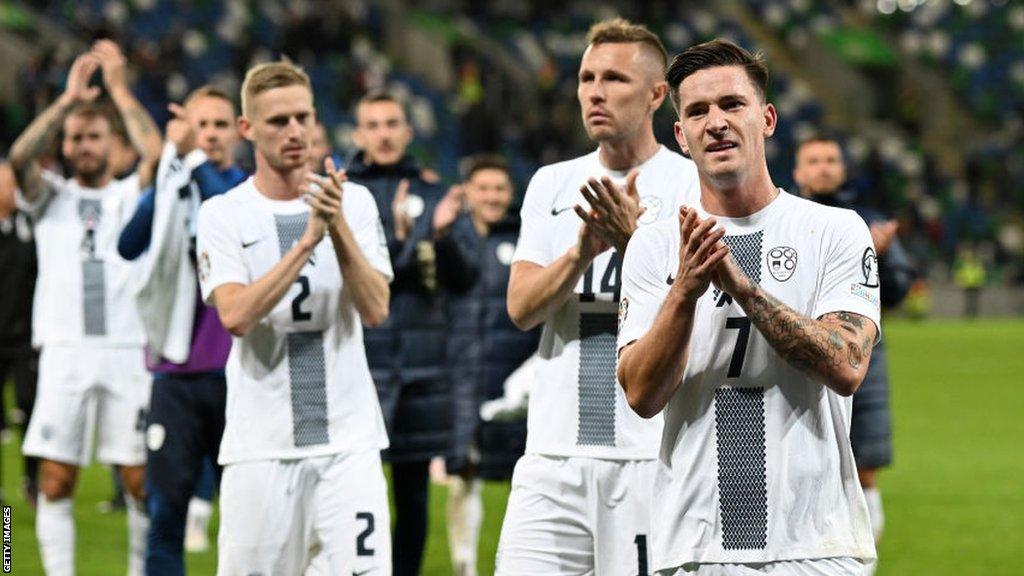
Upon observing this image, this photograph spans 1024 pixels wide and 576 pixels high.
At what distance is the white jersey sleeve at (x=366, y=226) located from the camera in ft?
17.9

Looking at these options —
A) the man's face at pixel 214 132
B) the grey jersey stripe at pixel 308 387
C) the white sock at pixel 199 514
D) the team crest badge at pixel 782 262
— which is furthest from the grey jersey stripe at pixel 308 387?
the white sock at pixel 199 514

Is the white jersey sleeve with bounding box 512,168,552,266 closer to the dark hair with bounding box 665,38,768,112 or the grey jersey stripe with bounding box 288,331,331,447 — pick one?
the grey jersey stripe with bounding box 288,331,331,447

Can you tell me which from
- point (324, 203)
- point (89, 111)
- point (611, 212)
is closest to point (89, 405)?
point (89, 111)

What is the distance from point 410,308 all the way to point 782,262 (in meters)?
3.86

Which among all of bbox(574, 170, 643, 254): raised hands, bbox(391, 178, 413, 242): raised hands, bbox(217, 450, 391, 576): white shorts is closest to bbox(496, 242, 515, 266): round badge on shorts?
bbox(391, 178, 413, 242): raised hands

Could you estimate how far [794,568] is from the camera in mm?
3707

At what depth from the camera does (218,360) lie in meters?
6.74

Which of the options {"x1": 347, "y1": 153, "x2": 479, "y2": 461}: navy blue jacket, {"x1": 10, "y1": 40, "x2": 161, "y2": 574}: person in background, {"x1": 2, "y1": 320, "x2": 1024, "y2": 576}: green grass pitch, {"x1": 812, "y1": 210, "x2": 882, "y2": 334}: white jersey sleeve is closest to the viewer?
{"x1": 812, "y1": 210, "x2": 882, "y2": 334}: white jersey sleeve

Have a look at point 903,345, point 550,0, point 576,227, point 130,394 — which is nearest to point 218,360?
point 130,394

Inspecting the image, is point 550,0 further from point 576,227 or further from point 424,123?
point 576,227

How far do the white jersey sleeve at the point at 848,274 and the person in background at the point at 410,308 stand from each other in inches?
142

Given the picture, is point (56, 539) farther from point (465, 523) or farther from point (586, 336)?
point (586, 336)

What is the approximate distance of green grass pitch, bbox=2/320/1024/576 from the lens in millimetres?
9047

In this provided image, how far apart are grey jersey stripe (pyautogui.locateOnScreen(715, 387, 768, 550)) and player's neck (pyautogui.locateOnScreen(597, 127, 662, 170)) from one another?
147 centimetres
